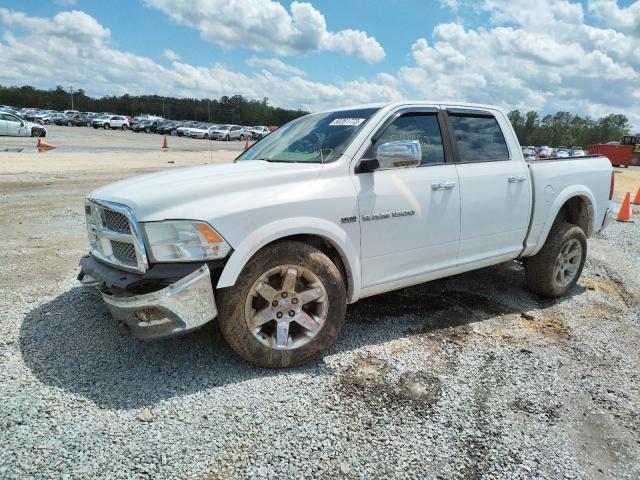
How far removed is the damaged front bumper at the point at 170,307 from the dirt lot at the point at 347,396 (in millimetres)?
428

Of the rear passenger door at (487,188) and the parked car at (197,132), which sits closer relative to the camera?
the rear passenger door at (487,188)

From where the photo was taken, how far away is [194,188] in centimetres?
304

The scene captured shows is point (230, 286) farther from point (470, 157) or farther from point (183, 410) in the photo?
point (470, 157)

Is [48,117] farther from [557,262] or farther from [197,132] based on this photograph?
[557,262]

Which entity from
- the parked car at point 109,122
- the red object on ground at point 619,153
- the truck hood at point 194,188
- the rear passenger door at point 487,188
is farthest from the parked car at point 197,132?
the truck hood at point 194,188

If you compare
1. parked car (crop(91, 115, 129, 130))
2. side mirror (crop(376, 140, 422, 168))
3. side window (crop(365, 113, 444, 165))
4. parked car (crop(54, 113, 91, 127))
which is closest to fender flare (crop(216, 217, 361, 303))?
side mirror (crop(376, 140, 422, 168))

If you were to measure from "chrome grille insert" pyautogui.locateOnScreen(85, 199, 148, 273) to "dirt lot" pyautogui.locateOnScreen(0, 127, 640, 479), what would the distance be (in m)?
0.74

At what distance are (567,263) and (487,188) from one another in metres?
1.65

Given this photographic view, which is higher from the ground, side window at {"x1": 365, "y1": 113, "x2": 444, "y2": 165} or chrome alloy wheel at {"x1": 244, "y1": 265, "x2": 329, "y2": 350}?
side window at {"x1": 365, "y1": 113, "x2": 444, "y2": 165}

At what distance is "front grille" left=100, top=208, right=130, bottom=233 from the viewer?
9.84ft

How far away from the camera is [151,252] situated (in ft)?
9.38

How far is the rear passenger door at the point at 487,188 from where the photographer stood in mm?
4059

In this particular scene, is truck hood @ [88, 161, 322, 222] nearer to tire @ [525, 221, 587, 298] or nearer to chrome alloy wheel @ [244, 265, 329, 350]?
chrome alloy wheel @ [244, 265, 329, 350]

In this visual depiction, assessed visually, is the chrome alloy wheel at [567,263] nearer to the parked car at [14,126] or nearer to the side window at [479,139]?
the side window at [479,139]
